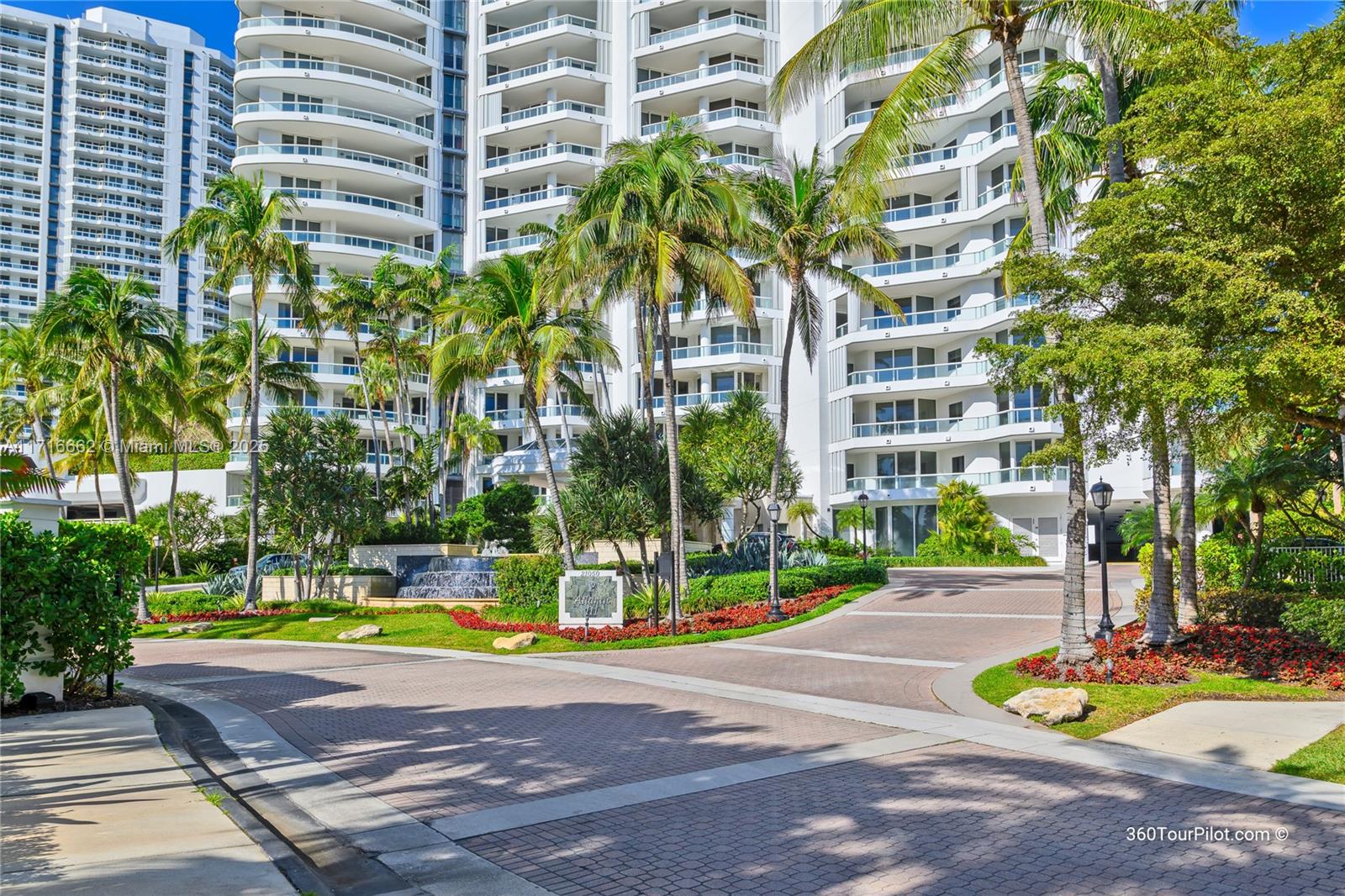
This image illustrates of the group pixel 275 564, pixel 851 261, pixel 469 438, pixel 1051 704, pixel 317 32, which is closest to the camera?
pixel 1051 704

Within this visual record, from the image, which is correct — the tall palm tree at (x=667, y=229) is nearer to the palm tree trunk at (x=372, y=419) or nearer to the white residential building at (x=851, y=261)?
the palm tree trunk at (x=372, y=419)

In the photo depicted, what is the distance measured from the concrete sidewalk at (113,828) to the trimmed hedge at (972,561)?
33.3 meters

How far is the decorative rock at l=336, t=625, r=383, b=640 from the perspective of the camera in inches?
935

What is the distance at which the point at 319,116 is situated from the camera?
55.6 meters

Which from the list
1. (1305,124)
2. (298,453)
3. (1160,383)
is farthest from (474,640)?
(1305,124)

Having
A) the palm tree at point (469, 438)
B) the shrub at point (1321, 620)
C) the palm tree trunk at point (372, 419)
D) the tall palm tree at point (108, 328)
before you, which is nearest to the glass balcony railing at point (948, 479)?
the palm tree at point (469, 438)

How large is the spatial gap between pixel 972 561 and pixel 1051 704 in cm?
3046

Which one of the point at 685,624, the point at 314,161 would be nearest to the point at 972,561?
the point at 685,624

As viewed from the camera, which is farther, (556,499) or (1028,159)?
(556,499)

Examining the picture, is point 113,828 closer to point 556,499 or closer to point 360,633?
point 360,633

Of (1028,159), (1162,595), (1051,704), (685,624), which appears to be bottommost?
(685,624)

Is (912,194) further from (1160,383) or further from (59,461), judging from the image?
(59,461)

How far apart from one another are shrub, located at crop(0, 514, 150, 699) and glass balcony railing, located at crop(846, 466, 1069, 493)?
36.8 metres

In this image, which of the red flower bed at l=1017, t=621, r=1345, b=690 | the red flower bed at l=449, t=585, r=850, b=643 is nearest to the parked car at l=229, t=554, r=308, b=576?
the red flower bed at l=449, t=585, r=850, b=643
